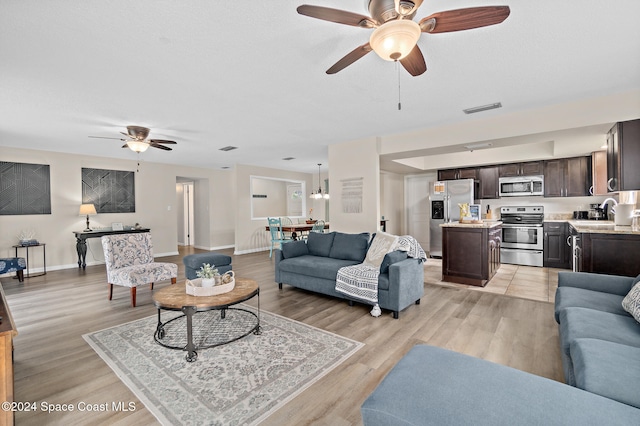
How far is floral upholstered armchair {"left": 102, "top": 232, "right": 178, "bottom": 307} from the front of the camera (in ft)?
12.4

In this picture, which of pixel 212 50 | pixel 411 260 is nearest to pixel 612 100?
pixel 411 260

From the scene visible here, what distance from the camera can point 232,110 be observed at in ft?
12.2

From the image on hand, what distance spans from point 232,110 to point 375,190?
105 inches

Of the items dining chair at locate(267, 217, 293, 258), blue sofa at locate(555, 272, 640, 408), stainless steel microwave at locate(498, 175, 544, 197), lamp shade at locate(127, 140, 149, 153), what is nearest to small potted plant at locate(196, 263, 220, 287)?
blue sofa at locate(555, 272, 640, 408)

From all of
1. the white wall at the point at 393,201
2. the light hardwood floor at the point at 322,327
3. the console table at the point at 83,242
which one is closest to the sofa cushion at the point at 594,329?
the light hardwood floor at the point at 322,327

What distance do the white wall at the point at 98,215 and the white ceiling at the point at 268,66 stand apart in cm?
193

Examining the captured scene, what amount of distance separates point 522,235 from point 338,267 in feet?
A: 14.7

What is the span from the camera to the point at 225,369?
2246 millimetres

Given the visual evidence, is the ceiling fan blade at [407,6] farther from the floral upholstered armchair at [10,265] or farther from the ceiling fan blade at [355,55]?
the floral upholstered armchair at [10,265]

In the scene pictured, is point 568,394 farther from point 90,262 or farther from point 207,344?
point 90,262

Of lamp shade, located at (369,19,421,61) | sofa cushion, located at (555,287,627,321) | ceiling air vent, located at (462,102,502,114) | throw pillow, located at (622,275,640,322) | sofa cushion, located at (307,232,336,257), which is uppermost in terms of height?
ceiling air vent, located at (462,102,502,114)

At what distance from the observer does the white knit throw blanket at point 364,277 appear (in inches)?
131

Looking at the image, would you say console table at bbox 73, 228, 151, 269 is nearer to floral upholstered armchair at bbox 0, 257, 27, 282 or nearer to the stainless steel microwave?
floral upholstered armchair at bbox 0, 257, 27, 282

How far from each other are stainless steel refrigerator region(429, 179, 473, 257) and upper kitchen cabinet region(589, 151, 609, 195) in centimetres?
198
